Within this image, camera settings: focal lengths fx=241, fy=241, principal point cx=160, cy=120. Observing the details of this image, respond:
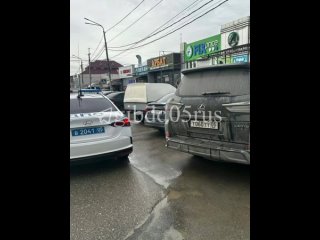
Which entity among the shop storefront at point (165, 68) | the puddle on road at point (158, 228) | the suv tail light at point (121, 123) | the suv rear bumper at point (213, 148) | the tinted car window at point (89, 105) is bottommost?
the puddle on road at point (158, 228)

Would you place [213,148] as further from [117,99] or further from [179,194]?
[117,99]

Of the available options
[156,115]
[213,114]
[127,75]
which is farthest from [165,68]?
[213,114]

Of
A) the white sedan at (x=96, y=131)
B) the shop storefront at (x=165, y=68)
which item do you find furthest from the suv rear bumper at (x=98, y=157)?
the shop storefront at (x=165, y=68)

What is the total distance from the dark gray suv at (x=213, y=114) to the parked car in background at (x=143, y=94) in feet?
17.7

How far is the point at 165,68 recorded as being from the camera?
22.8 metres

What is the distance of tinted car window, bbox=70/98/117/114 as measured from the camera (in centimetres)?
426

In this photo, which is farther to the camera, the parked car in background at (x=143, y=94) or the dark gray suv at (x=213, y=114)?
the parked car in background at (x=143, y=94)

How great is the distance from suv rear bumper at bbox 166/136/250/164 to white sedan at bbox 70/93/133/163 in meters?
0.90

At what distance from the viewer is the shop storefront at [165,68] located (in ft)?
70.5

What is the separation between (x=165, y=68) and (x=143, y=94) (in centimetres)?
1382

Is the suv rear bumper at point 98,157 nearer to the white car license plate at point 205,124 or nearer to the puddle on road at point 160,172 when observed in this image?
the puddle on road at point 160,172
